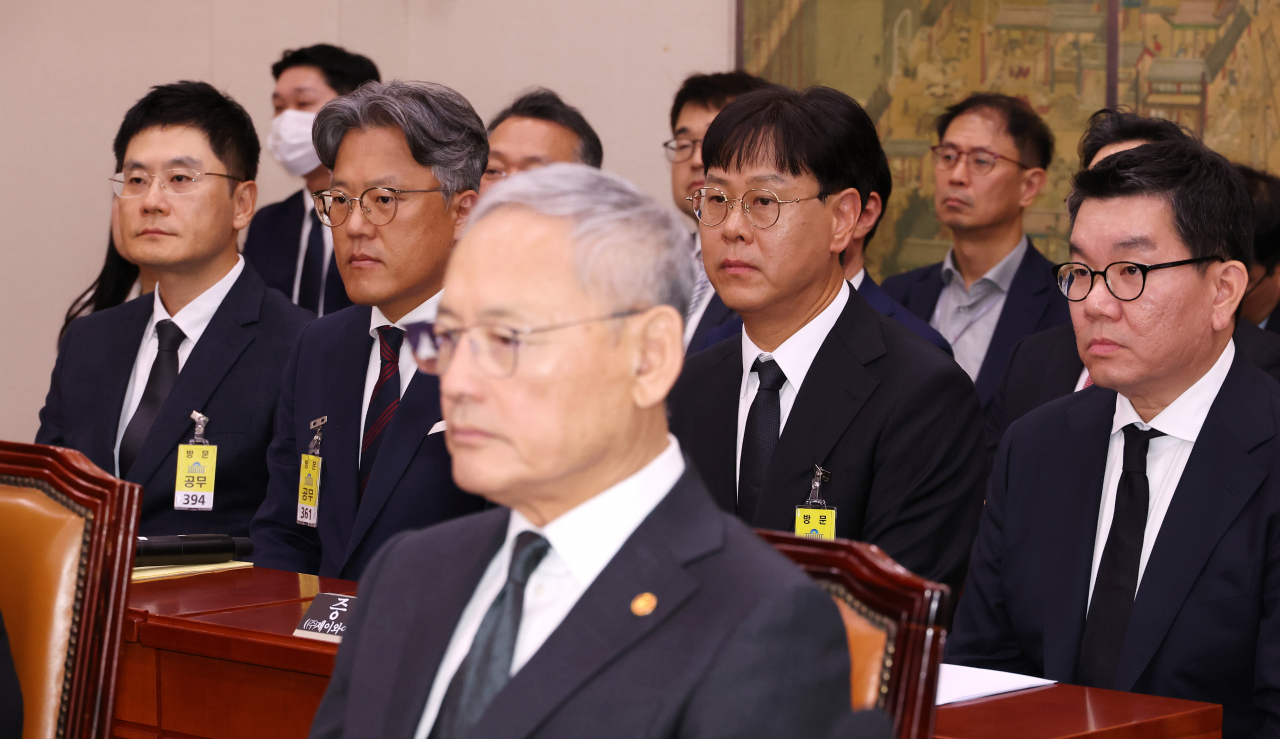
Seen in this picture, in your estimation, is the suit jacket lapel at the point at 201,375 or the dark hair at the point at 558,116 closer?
the suit jacket lapel at the point at 201,375

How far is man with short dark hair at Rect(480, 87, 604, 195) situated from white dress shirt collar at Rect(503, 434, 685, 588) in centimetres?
335

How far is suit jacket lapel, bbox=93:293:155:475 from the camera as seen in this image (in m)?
3.40

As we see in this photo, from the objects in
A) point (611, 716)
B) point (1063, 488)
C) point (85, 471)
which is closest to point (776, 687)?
point (611, 716)

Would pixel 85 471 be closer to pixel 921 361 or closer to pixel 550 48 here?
pixel 921 361

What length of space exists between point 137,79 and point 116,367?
2906 mm

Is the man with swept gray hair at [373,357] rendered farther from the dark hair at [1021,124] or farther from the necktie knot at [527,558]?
the dark hair at [1021,124]

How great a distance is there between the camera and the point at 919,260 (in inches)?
209

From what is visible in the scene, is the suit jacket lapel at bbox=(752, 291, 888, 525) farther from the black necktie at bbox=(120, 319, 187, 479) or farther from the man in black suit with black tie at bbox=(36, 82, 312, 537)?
the black necktie at bbox=(120, 319, 187, 479)

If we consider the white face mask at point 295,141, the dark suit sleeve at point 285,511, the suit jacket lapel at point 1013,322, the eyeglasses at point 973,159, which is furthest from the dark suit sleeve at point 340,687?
the white face mask at point 295,141

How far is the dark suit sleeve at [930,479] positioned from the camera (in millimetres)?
2596

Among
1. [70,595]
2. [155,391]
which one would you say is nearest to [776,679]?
[70,595]

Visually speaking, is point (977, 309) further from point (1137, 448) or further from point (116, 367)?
point (116, 367)

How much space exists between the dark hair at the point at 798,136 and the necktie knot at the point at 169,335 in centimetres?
154

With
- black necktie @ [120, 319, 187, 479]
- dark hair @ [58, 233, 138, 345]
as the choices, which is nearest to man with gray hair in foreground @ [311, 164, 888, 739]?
black necktie @ [120, 319, 187, 479]
